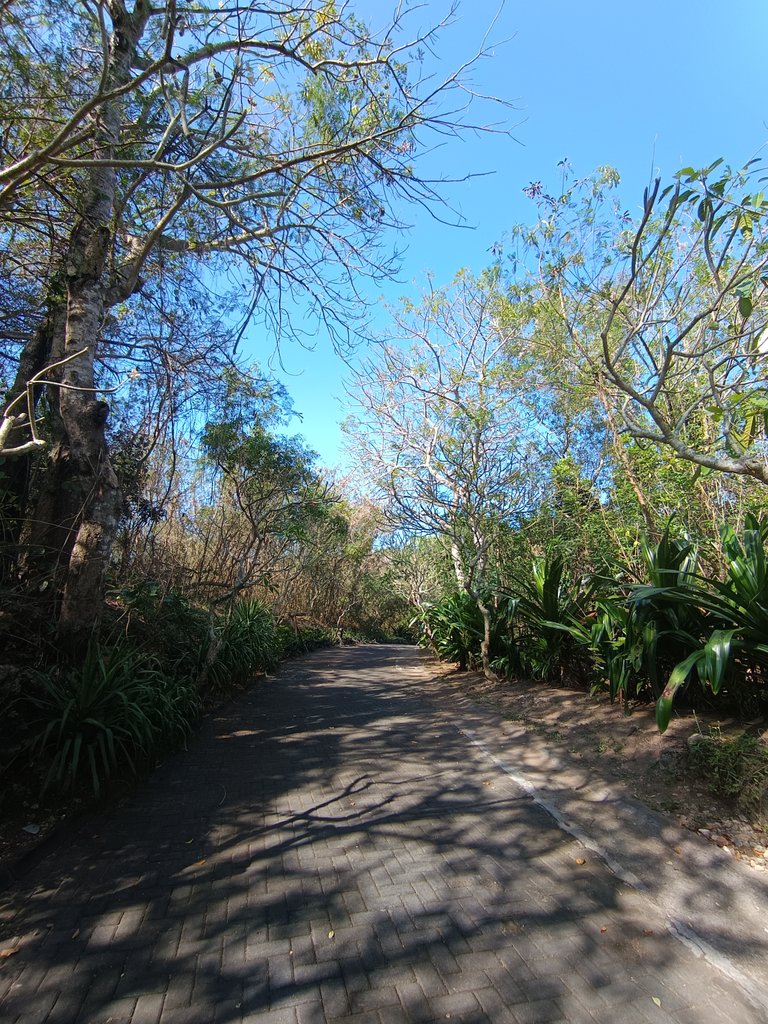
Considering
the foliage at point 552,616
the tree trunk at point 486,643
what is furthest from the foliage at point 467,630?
the foliage at point 552,616

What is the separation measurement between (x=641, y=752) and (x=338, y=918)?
9.39ft

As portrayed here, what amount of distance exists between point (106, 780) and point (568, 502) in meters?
6.97

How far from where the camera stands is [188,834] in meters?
3.45

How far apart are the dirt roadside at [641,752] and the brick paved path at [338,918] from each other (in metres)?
0.75

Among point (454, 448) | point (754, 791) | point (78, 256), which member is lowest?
A: point (754, 791)

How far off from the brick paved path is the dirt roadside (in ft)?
2.46

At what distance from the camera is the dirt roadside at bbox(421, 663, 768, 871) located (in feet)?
10.4

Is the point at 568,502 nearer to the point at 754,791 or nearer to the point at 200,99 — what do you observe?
the point at 754,791

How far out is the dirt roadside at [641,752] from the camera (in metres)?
3.17

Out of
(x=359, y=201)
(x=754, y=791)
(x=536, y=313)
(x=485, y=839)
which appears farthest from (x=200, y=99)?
(x=754, y=791)

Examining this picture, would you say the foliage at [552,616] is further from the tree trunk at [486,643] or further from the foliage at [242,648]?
the foliage at [242,648]

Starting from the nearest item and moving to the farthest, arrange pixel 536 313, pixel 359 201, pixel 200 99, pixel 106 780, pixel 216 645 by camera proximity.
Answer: pixel 106 780
pixel 200 99
pixel 359 201
pixel 216 645
pixel 536 313

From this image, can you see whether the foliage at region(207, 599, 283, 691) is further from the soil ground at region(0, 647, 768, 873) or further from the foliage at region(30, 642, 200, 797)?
the soil ground at region(0, 647, 768, 873)

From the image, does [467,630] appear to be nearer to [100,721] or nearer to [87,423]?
[100,721]
